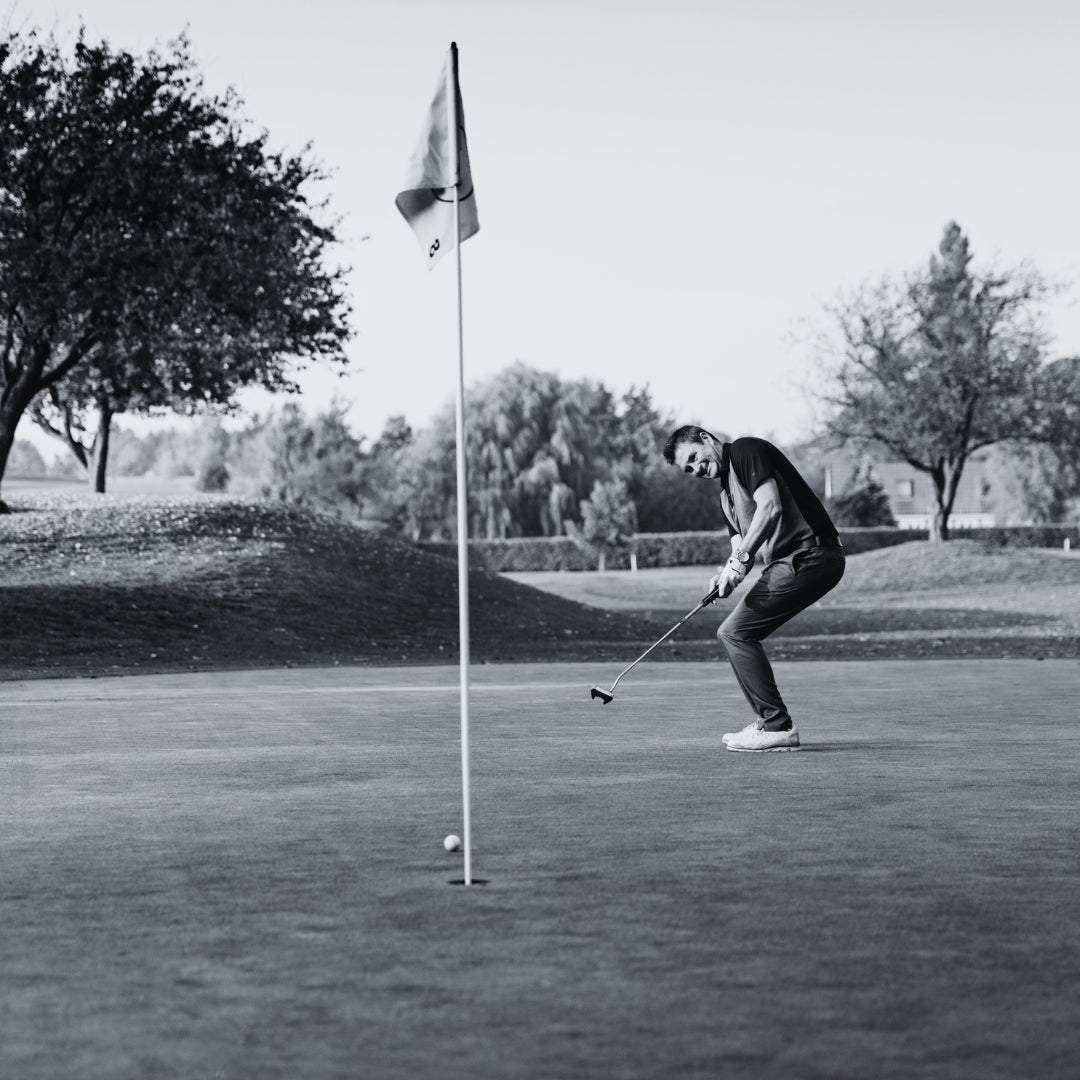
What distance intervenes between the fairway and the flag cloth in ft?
8.54

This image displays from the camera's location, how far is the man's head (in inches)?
413

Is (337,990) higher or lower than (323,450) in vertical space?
lower

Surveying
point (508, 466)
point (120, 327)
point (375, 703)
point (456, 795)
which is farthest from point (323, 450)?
point (456, 795)

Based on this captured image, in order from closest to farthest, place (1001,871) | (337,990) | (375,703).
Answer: (337,990), (1001,871), (375,703)

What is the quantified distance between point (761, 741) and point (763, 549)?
1.21 meters

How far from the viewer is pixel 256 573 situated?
32.2 meters

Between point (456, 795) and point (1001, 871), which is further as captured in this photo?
point (456, 795)

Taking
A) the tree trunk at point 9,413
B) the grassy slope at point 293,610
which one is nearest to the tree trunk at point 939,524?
the grassy slope at point 293,610

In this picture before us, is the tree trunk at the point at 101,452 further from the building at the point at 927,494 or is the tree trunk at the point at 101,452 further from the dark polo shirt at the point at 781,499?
the building at the point at 927,494

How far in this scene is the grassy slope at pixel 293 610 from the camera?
2564cm

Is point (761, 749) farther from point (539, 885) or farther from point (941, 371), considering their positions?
point (941, 371)

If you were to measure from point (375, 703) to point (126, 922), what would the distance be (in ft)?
31.8

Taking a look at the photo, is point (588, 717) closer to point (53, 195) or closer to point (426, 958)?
point (426, 958)

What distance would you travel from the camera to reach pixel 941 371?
2073 inches
